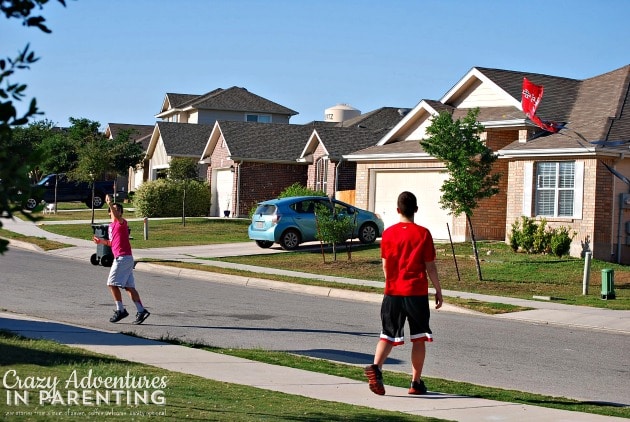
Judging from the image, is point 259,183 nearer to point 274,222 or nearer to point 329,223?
point 274,222

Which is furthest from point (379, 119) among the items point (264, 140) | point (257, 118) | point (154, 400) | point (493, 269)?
point (154, 400)

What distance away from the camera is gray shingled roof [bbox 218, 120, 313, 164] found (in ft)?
149

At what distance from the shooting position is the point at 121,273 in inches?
553

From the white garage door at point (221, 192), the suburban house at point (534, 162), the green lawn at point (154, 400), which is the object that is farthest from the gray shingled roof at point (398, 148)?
the green lawn at point (154, 400)

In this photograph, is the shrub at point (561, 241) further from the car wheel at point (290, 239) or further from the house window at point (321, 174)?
the house window at point (321, 174)

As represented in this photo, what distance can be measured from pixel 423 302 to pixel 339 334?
4836 mm

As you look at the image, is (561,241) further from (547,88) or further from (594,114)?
(547,88)

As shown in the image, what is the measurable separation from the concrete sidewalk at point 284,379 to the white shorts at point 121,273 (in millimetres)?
1398

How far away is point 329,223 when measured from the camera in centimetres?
2673

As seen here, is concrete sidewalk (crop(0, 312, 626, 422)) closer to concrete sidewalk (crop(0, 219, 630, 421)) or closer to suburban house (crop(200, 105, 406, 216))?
concrete sidewalk (crop(0, 219, 630, 421))

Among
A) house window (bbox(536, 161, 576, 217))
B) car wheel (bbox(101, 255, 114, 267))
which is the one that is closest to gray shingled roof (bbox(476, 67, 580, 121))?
house window (bbox(536, 161, 576, 217))

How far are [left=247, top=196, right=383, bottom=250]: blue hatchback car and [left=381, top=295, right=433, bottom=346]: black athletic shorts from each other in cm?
2026

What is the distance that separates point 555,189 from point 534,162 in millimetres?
1099

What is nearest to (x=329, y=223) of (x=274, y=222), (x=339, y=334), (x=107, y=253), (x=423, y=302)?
(x=274, y=222)
